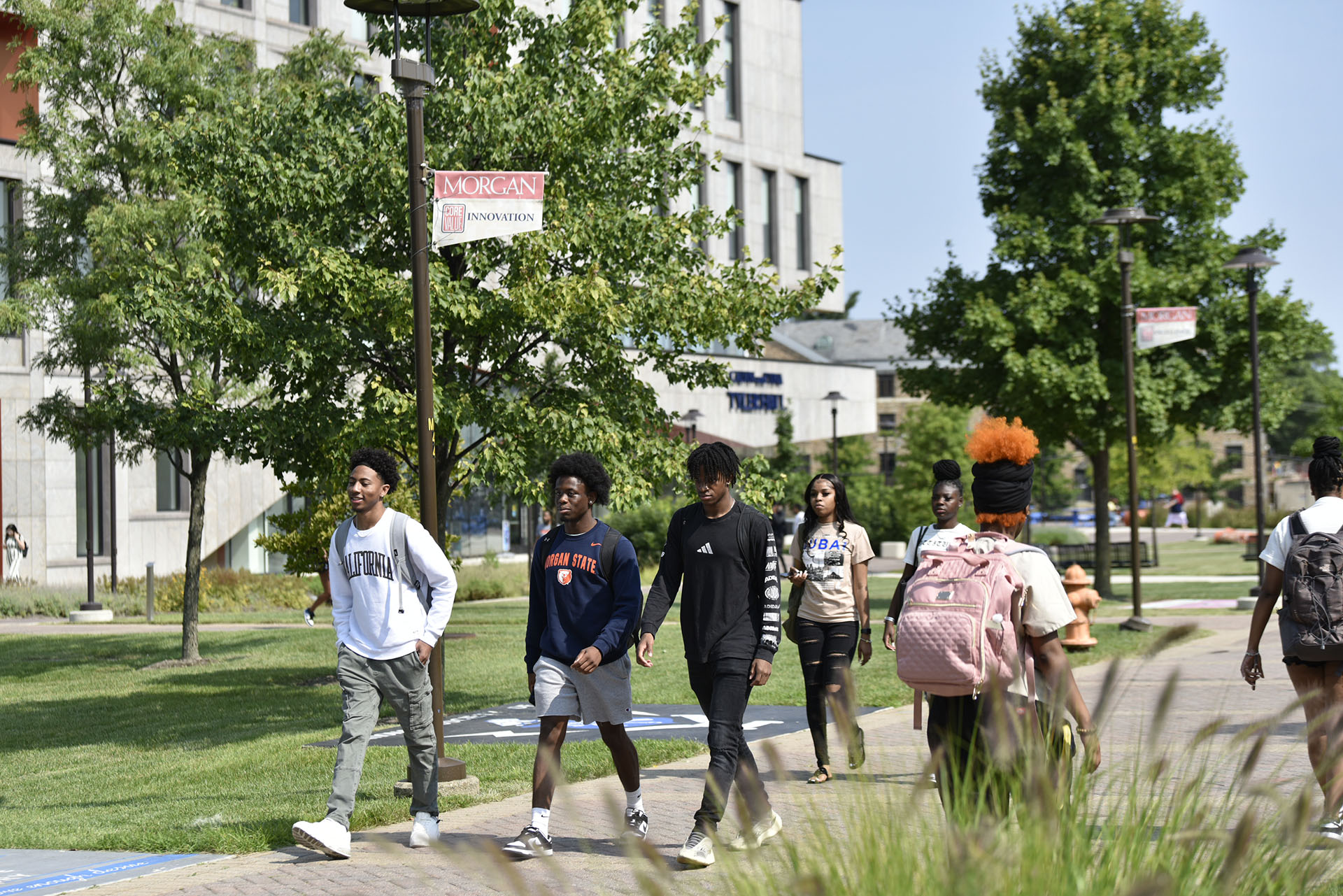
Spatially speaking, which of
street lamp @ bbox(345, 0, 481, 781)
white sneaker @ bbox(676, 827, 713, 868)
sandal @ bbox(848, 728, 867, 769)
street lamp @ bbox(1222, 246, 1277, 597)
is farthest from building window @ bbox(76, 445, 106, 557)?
sandal @ bbox(848, 728, 867, 769)

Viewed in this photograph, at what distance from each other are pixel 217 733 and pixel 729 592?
280 inches

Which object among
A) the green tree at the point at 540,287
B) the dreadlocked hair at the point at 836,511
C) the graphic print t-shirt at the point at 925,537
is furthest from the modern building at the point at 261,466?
the graphic print t-shirt at the point at 925,537

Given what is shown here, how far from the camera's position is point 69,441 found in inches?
738

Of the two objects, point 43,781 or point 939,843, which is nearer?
point 939,843

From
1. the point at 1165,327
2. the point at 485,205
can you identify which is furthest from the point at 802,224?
the point at 485,205

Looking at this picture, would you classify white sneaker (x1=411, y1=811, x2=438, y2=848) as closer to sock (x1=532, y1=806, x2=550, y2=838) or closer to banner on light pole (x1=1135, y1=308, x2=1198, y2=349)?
sock (x1=532, y1=806, x2=550, y2=838)

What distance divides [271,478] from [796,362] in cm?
1874

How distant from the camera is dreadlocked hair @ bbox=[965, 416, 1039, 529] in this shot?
17.3ft

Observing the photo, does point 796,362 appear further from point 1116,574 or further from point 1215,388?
point 1215,388

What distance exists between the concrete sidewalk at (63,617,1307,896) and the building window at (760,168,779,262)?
42342mm

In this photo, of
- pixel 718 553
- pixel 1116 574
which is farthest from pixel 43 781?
pixel 1116 574

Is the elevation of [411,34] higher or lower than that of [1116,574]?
higher

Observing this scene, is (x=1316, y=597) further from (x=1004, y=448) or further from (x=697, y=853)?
(x=697, y=853)

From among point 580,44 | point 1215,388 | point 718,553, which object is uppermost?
point 580,44
